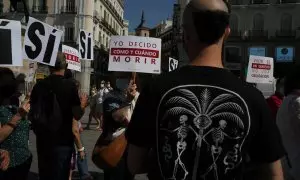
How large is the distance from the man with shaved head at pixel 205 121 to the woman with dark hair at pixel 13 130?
6.75ft

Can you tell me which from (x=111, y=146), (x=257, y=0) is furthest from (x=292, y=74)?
(x=257, y=0)

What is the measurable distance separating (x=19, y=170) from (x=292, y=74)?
2.30 metres

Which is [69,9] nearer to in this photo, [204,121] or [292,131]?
[292,131]

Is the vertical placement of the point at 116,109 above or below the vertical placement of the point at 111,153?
above

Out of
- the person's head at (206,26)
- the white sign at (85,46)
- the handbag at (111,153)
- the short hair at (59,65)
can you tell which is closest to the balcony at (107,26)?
the white sign at (85,46)

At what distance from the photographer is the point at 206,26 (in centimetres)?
209

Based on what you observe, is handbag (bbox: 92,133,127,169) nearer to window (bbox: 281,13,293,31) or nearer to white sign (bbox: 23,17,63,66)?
white sign (bbox: 23,17,63,66)

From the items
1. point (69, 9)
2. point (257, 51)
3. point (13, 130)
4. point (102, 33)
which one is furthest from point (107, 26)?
point (13, 130)

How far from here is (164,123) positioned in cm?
204

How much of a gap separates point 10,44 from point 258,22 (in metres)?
49.8

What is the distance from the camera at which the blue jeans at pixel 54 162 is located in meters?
4.54

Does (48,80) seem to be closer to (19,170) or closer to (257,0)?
(19,170)

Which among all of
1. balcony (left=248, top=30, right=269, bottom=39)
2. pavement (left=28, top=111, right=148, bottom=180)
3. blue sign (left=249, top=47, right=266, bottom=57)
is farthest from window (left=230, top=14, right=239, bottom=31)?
pavement (left=28, top=111, right=148, bottom=180)

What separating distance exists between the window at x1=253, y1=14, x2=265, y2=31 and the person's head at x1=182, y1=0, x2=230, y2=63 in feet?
171
